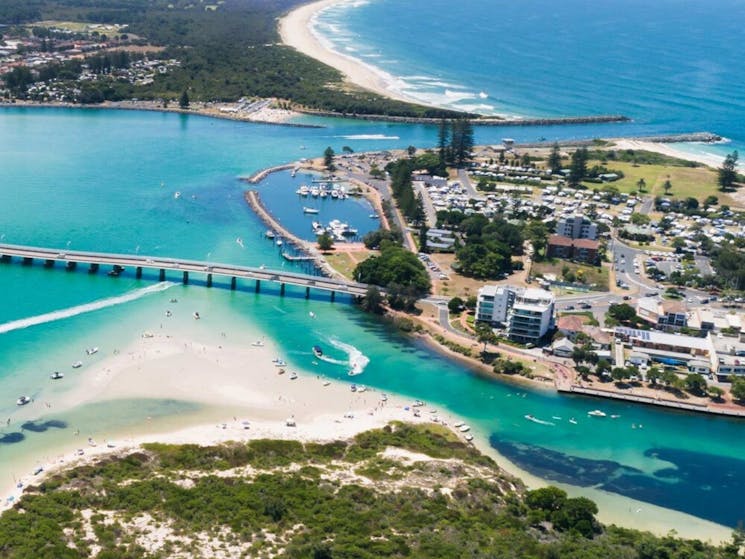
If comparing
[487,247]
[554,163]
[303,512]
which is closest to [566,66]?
[554,163]

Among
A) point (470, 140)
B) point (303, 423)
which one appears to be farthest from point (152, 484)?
point (470, 140)

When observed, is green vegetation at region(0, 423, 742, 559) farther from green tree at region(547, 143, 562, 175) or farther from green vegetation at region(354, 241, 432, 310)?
green tree at region(547, 143, 562, 175)

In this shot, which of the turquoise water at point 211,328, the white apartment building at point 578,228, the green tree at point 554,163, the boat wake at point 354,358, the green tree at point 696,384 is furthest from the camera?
the green tree at point 554,163

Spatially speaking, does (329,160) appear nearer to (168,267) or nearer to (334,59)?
(168,267)

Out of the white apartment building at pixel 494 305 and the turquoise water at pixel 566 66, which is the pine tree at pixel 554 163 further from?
the white apartment building at pixel 494 305

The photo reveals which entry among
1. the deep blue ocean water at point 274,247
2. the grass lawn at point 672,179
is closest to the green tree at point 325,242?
the deep blue ocean water at point 274,247

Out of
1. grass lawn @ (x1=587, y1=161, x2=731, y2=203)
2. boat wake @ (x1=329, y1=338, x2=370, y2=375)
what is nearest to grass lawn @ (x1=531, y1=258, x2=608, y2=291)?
boat wake @ (x1=329, y1=338, x2=370, y2=375)

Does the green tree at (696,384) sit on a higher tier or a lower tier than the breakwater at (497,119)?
lower
